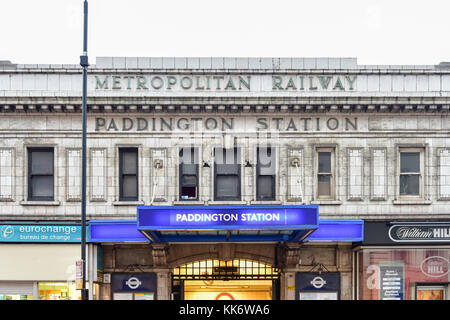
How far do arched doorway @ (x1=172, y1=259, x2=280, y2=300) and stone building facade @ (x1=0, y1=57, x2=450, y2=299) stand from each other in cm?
61

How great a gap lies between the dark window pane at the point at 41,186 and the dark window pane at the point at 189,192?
5.00 m

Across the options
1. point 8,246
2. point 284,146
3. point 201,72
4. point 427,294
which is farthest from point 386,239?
point 8,246

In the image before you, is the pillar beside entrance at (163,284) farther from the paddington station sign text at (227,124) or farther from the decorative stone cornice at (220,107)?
the decorative stone cornice at (220,107)

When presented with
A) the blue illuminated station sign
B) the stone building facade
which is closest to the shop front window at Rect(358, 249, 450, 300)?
the stone building facade

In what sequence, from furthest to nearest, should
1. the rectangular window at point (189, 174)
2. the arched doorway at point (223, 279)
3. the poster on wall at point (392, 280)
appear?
1. the arched doorway at point (223, 279)
2. the rectangular window at point (189, 174)
3. the poster on wall at point (392, 280)

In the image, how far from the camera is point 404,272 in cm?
1856

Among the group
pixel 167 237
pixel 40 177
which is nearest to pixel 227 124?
pixel 167 237

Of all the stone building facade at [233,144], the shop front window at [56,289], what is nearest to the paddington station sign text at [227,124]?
the stone building facade at [233,144]

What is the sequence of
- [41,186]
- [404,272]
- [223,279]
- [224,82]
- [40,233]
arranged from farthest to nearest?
1. [223,279]
2. [224,82]
3. [41,186]
4. [404,272]
5. [40,233]

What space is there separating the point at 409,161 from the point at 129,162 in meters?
10.7

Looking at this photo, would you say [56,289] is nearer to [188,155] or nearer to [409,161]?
[188,155]

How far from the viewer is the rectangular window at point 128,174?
18.9 meters
